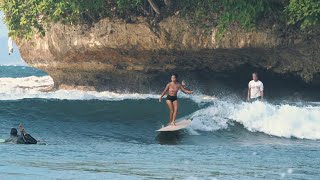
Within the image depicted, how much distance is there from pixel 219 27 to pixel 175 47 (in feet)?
8.02

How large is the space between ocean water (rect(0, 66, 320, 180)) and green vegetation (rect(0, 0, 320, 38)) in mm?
3051

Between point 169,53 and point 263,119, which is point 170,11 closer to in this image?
point 169,53

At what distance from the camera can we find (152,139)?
27.1 meters

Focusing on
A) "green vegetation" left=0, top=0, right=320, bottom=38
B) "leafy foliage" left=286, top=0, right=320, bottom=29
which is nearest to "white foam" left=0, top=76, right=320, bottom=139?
"leafy foliage" left=286, top=0, right=320, bottom=29

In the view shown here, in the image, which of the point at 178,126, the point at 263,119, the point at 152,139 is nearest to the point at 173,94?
the point at 178,126

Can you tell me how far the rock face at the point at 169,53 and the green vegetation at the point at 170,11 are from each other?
0.39 metres

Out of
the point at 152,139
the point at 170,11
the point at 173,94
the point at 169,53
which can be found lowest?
the point at 152,139

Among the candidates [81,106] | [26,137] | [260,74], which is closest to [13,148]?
[26,137]

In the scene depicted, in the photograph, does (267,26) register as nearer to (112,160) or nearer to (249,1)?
(249,1)

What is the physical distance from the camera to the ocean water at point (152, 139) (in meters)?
17.8

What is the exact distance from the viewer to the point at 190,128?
27.1 metres

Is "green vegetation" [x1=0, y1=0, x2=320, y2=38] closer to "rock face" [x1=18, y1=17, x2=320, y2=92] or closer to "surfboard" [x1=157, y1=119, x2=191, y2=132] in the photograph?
"rock face" [x1=18, y1=17, x2=320, y2=92]

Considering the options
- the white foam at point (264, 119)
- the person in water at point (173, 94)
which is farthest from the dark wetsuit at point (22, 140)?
the white foam at point (264, 119)

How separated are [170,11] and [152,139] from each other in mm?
8825
